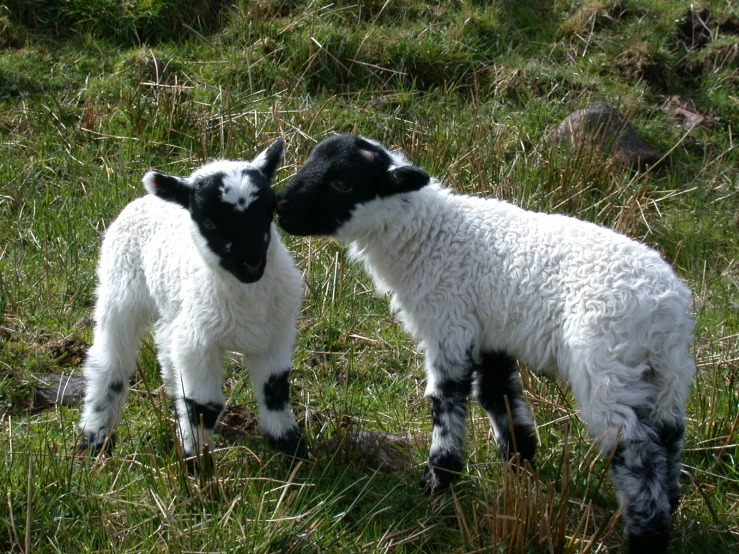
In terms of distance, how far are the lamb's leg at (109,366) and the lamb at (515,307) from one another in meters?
1.03

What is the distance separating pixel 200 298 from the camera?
4520mm

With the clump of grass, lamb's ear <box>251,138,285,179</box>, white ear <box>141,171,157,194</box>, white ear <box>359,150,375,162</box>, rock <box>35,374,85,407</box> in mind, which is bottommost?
rock <box>35,374,85,407</box>

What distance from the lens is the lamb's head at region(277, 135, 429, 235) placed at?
4.66m

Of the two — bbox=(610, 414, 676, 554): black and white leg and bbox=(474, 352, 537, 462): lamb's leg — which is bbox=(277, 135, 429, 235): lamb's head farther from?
bbox=(610, 414, 676, 554): black and white leg

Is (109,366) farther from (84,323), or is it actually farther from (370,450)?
(370,450)

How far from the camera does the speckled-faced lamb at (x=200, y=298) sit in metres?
4.33

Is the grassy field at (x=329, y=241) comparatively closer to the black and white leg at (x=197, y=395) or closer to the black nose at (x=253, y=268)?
the black and white leg at (x=197, y=395)

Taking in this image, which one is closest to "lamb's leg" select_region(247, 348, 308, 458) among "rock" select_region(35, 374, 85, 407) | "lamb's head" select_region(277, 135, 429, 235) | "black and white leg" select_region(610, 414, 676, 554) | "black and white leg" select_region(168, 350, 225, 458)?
"black and white leg" select_region(168, 350, 225, 458)

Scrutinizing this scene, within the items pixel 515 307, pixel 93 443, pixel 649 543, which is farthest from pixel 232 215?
pixel 649 543

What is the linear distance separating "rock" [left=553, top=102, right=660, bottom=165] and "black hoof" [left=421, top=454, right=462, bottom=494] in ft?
12.2

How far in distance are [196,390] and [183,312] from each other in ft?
1.30

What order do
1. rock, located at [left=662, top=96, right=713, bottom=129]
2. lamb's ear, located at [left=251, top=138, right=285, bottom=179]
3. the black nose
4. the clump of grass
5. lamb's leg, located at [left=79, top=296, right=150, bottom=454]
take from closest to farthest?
1. the black nose
2. lamb's ear, located at [left=251, top=138, right=285, bottom=179]
3. lamb's leg, located at [left=79, top=296, right=150, bottom=454]
4. rock, located at [left=662, top=96, right=713, bottom=129]
5. the clump of grass

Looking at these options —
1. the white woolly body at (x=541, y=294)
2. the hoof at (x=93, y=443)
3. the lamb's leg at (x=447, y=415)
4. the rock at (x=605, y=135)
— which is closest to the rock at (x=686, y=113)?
the rock at (x=605, y=135)

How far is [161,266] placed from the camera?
4.76 metres
